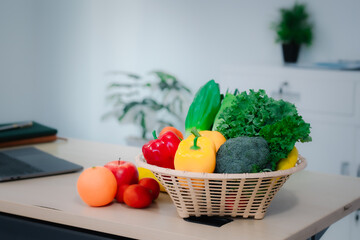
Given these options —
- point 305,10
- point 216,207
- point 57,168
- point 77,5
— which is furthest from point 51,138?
point 77,5

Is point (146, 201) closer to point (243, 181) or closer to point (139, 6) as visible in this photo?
point (243, 181)

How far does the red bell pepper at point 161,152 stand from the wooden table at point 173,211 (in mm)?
124

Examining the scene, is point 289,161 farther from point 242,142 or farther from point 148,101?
point 148,101

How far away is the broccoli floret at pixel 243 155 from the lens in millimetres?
1189

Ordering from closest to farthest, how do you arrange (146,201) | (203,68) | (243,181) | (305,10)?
1. (243,181)
2. (146,201)
3. (305,10)
4. (203,68)

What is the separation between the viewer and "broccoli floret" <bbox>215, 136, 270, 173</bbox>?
119 cm

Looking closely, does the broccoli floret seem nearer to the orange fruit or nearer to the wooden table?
the wooden table

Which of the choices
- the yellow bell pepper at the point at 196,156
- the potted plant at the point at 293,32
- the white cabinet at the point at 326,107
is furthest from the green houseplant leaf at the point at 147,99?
the yellow bell pepper at the point at 196,156

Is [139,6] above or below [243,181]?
above

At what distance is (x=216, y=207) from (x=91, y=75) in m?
3.63

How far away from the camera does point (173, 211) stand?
1.34 meters

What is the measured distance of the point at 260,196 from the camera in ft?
4.06

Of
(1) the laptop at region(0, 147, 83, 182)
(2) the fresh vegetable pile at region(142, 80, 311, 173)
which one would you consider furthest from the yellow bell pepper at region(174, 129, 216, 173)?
(1) the laptop at region(0, 147, 83, 182)

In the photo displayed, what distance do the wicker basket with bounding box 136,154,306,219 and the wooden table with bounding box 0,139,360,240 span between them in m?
0.03
